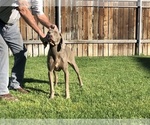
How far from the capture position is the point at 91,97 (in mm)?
5492

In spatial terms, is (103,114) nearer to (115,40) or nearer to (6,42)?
(6,42)

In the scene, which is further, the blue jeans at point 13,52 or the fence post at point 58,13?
the fence post at point 58,13

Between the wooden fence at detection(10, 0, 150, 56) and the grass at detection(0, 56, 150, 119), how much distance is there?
238 centimetres

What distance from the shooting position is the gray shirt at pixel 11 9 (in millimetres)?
5137

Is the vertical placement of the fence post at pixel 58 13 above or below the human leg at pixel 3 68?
above

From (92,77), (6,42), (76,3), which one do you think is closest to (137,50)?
(76,3)

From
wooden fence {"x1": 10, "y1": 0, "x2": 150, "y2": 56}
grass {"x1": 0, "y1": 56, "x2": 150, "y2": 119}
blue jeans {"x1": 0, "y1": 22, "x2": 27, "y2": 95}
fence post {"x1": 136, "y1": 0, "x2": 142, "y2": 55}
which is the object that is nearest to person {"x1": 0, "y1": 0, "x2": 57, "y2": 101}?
blue jeans {"x1": 0, "y1": 22, "x2": 27, "y2": 95}

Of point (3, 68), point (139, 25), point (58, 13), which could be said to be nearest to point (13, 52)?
point (3, 68)

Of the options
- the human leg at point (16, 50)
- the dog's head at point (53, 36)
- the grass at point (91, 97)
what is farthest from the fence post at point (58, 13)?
the dog's head at point (53, 36)

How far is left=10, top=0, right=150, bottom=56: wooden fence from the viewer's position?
10812mm

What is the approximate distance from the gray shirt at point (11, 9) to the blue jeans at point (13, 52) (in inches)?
6.3

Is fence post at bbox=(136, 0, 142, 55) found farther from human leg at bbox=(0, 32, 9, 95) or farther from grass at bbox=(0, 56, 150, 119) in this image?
human leg at bbox=(0, 32, 9, 95)

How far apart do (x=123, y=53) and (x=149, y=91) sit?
17.6 ft

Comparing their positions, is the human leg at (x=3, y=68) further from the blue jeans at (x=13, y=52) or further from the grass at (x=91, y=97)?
the grass at (x=91, y=97)
